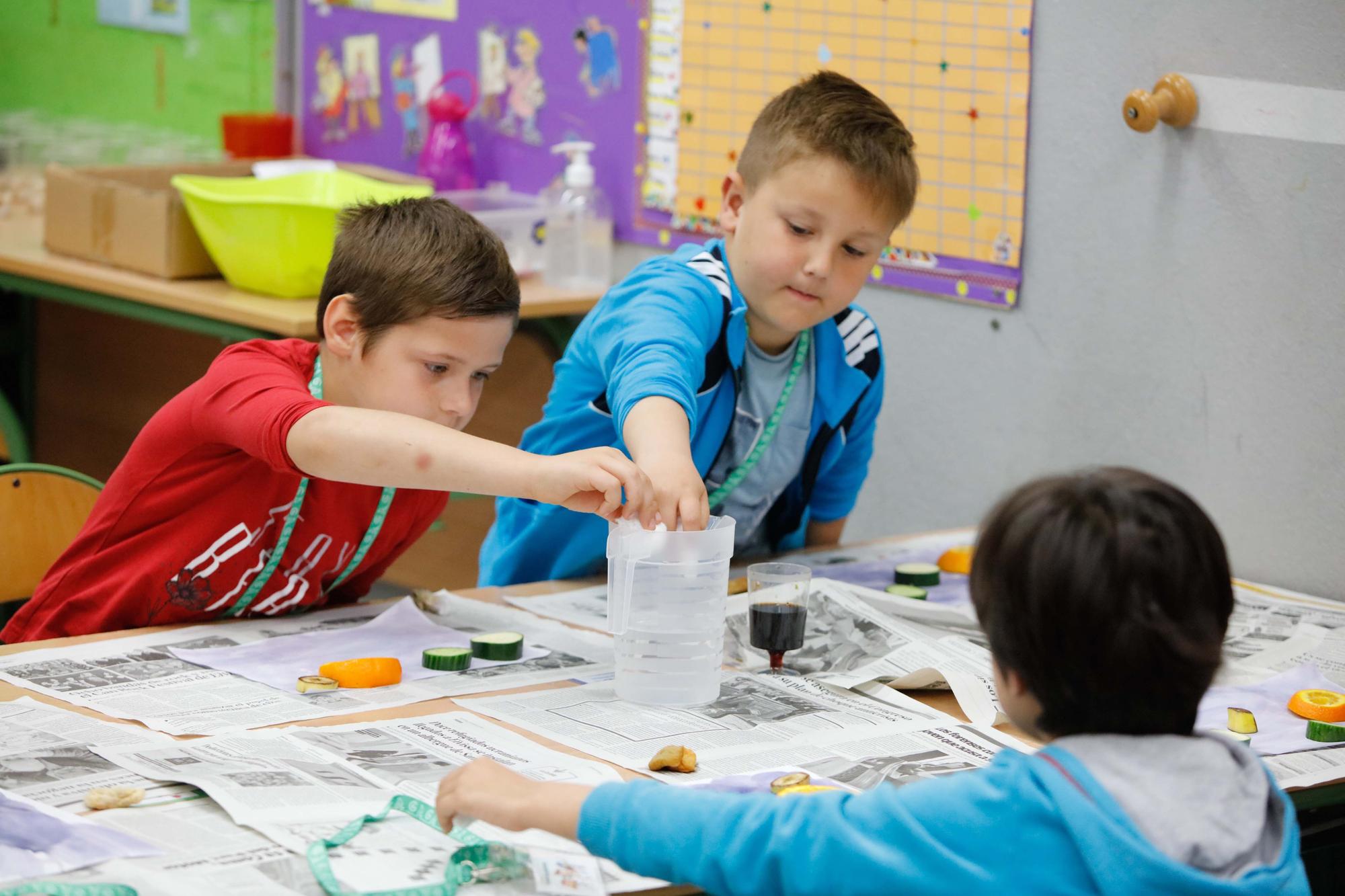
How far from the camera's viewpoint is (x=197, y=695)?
1.44 metres

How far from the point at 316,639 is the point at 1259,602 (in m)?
1.26

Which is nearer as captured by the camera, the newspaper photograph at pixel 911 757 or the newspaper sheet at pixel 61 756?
the newspaper sheet at pixel 61 756

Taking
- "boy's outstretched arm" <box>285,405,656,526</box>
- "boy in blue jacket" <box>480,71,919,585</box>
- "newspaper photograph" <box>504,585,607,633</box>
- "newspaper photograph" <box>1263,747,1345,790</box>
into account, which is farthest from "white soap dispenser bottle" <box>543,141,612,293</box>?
"newspaper photograph" <box>1263,747,1345,790</box>

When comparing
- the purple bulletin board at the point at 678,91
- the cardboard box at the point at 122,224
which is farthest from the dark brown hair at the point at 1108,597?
the cardboard box at the point at 122,224

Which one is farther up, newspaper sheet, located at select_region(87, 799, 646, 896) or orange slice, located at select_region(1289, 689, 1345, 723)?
newspaper sheet, located at select_region(87, 799, 646, 896)

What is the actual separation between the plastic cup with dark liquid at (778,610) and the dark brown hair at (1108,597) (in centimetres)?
63

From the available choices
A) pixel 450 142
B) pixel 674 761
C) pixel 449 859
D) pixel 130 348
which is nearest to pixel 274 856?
pixel 449 859

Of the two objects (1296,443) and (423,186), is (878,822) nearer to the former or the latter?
(1296,443)

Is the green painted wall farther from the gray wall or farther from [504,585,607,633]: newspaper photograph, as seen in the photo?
[504,585,607,633]: newspaper photograph

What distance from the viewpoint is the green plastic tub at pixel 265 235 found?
286 cm

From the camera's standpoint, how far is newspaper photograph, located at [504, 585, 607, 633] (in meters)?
1.81

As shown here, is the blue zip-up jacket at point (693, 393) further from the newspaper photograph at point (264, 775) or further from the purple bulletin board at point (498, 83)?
the purple bulletin board at point (498, 83)

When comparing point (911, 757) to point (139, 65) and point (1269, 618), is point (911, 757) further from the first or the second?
point (139, 65)

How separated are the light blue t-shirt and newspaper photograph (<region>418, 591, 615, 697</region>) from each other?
0.36 meters
